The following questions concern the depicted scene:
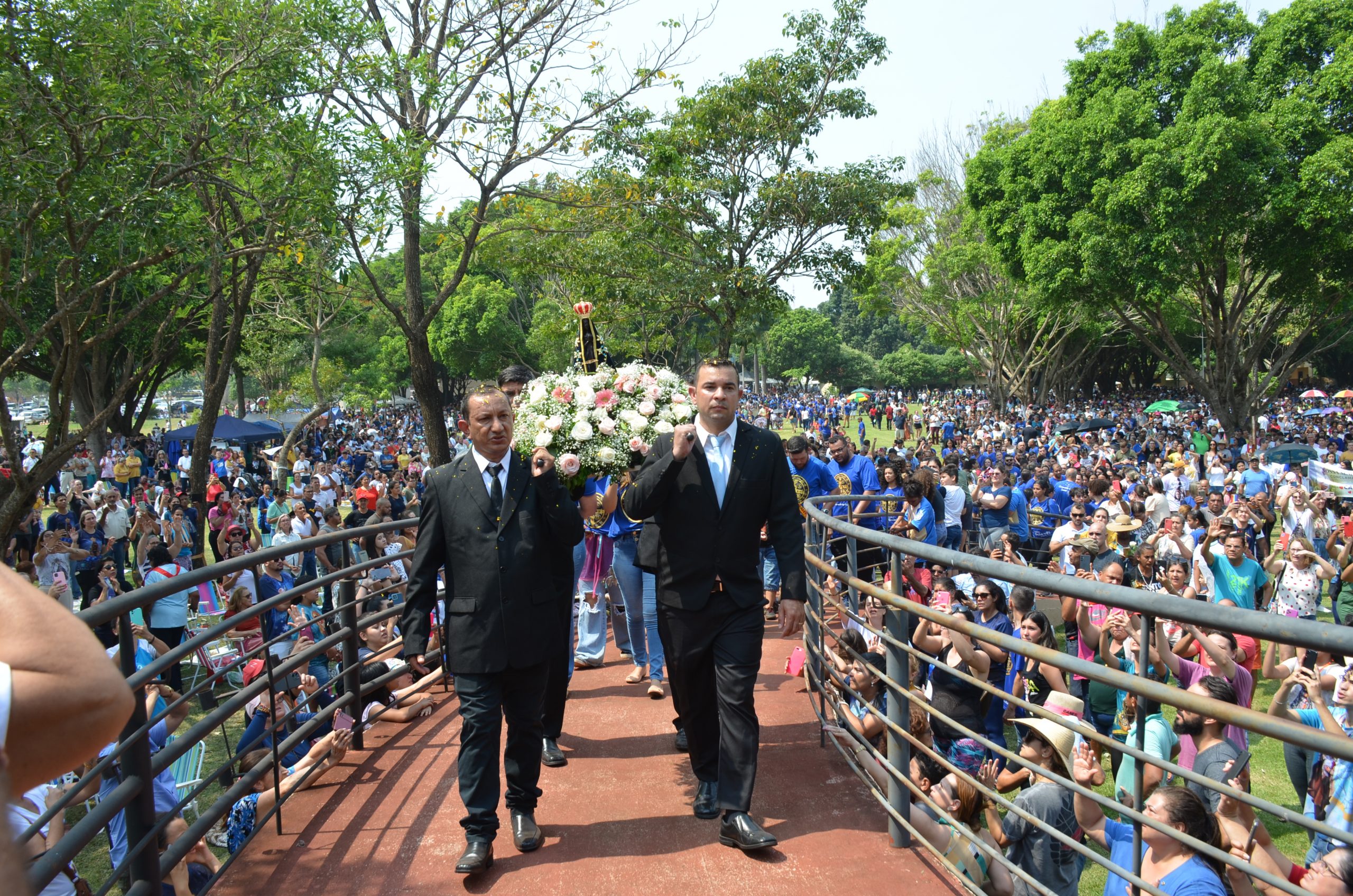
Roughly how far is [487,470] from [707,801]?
1770mm

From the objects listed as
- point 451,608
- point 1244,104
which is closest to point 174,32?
point 451,608

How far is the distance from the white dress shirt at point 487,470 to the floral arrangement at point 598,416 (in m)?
0.38

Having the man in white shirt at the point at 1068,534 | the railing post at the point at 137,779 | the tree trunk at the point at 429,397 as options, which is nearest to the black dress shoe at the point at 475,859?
the railing post at the point at 137,779

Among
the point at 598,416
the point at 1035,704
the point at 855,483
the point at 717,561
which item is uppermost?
the point at 598,416

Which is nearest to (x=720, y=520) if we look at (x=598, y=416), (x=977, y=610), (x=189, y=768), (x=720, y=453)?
(x=720, y=453)

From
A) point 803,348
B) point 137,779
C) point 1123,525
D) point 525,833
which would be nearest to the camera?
point 137,779

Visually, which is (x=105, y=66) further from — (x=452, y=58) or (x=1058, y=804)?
(x=1058, y=804)

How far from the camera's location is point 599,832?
13.7ft

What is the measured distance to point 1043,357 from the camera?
4319cm

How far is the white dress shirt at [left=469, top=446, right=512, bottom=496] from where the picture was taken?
418 cm

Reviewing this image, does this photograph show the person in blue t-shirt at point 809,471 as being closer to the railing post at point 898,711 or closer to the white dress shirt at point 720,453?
the white dress shirt at point 720,453

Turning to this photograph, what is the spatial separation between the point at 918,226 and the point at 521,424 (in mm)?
35462

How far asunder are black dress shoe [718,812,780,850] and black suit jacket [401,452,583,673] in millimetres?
1010

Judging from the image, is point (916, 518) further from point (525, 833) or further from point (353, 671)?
point (525, 833)
